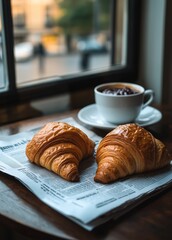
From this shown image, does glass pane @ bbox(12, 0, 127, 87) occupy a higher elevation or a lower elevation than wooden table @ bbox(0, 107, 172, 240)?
lower

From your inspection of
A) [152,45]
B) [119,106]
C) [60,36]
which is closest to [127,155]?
[119,106]

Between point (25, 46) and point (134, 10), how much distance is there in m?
3.26

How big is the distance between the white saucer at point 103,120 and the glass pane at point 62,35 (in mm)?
3102

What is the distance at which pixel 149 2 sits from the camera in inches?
44.3

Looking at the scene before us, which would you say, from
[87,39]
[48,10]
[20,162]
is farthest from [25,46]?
[20,162]

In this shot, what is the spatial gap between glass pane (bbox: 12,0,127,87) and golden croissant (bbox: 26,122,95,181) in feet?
11.0

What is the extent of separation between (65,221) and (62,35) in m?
4.77

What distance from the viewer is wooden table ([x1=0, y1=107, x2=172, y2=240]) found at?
472 millimetres

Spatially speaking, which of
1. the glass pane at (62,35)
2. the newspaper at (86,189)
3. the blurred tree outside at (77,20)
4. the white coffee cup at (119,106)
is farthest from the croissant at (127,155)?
the blurred tree outside at (77,20)

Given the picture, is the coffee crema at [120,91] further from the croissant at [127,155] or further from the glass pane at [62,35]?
the glass pane at [62,35]

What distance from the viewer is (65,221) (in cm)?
50

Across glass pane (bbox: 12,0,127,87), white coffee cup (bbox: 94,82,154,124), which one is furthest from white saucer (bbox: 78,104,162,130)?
glass pane (bbox: 12,0,127,87)

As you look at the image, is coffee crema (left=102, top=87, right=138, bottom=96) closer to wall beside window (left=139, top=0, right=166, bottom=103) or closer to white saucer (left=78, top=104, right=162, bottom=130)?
white saucer (left=78, top=104, right=162, bottom=130)

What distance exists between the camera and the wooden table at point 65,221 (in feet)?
1.55
